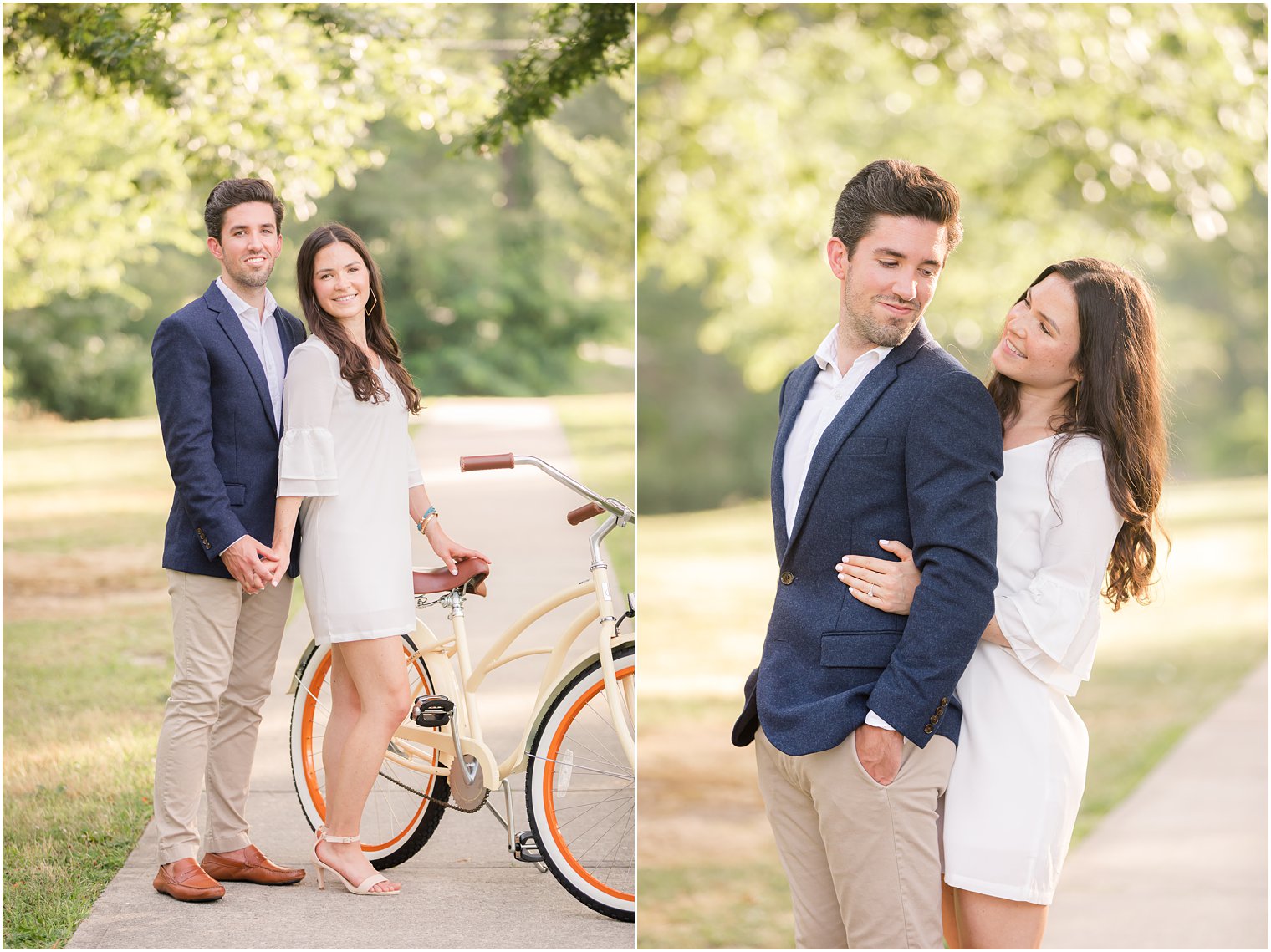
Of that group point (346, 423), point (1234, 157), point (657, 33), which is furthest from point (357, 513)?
point (1234, 157)

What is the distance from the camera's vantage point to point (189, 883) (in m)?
3.48

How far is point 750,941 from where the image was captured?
16.9 feet

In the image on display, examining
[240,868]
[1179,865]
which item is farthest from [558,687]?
[1179,865]

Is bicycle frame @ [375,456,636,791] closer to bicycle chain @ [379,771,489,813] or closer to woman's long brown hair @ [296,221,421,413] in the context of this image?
bicycle chain @ [379,771,489,813]

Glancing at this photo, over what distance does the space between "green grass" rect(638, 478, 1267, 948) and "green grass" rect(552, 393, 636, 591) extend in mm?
1403

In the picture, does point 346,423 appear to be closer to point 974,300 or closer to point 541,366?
point 541,366

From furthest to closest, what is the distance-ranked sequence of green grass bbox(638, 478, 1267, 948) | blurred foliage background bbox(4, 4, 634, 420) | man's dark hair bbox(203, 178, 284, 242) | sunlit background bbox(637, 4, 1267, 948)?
sunlit background bbox(637, 4, 1267, 948), green grass bbox(638, 478, 1267, 948), blurred foliage background bbox(4, 4, 634, 420), man's dark hair bbox(203, 178, 284, 242)

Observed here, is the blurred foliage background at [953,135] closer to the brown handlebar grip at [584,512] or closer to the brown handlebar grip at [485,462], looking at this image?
the brown handlebar grip at [584,512]

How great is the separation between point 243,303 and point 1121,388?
2109 mm

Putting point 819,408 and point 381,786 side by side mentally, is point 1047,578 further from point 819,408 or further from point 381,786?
point 381,786

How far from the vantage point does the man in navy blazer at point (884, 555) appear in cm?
249

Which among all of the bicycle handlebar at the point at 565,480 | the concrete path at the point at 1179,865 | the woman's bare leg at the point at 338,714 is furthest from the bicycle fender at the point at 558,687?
the concrete path at the point at 1179,865

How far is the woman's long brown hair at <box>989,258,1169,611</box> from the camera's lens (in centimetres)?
263

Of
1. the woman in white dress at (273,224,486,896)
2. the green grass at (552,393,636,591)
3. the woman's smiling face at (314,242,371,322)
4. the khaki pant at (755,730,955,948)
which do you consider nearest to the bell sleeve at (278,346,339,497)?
the woman in white dress at (273,224,486,896)
